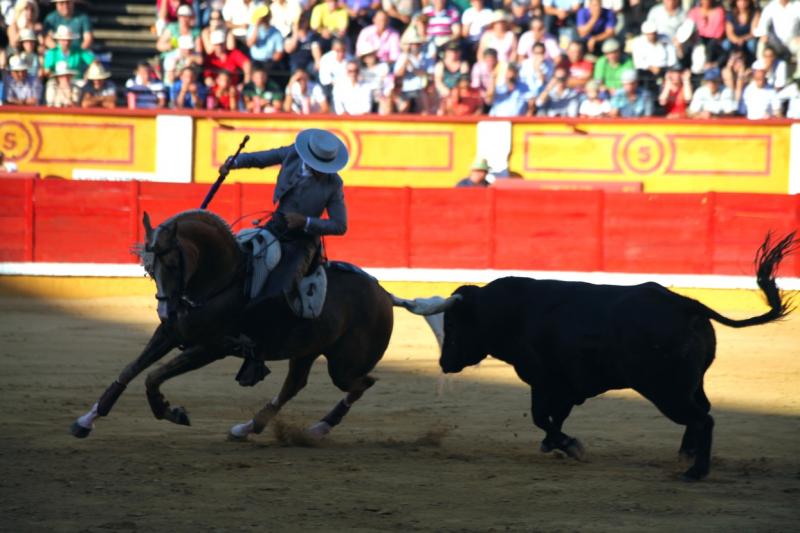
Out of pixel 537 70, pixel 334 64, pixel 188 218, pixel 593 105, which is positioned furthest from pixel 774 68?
pixel 188 218

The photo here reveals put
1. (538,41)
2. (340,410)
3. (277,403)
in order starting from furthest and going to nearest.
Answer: (538,41) < (340,410) < (277,403)

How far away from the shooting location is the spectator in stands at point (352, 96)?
50.6 feet

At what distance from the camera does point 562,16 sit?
15414 mm

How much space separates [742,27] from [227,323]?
9990 mm

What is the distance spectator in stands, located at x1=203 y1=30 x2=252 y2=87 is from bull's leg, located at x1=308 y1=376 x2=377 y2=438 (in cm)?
920

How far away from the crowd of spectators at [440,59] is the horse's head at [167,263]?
9194 mm

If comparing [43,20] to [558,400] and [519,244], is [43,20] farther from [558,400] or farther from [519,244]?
[558,400]

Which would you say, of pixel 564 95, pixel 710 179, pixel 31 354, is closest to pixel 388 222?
pixel 564 95

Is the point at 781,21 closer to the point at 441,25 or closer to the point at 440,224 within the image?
the point at 441,25

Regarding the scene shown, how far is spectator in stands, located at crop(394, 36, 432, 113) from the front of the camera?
15219 millimetres

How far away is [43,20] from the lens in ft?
55.8

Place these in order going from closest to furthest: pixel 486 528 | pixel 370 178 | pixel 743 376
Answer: pixel 486 528 → pixel 743 376 → pixel 370 178

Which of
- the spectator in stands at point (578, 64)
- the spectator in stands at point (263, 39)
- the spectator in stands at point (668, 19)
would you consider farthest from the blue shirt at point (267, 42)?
the spectator in stands at point (668, 19)

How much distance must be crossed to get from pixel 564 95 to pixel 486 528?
1063 cm
